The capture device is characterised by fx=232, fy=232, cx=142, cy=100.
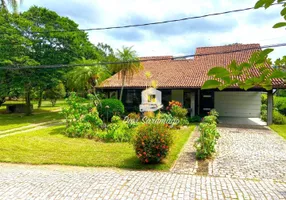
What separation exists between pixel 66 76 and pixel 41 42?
140 inches

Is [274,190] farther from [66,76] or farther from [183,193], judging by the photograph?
[66,76]

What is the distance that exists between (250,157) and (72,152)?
6.36m

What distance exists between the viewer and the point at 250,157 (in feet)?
26.3

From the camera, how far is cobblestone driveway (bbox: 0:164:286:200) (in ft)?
15.9

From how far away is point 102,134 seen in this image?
1109cm

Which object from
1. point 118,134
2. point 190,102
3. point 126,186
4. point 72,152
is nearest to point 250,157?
point 126,186

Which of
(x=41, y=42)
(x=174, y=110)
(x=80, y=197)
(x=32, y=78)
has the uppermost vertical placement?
(x=41, y=42)

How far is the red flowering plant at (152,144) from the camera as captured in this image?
7.07 meters

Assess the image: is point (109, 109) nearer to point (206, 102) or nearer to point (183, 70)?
point (183, 70)

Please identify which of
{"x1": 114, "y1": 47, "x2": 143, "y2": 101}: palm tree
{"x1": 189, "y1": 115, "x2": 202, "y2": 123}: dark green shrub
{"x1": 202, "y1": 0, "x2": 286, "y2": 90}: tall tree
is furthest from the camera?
{"x1": 189, "y1": 115, "x2": 202, "y2": 123}: dark green shrub

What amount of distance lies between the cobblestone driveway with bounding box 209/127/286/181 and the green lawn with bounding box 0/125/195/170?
5.27ft

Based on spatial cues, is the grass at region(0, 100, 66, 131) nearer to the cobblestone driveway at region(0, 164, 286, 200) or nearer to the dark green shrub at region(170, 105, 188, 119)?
the dark green shrub at region(170, 105, 188, 119)

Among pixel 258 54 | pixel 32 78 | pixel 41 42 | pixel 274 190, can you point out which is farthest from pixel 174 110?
pixel 258 54

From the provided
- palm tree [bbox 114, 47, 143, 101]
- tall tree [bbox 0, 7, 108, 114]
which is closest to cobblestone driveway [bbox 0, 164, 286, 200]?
palm tree [bbox 114, 47, 143, 101]
